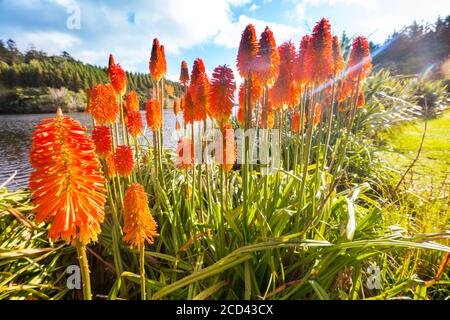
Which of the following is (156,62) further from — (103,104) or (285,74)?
(285,74)

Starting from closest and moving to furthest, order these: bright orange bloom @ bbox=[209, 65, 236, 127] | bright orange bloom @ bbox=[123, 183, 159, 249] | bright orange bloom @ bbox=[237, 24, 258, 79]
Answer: bright orange bloom @ bbox=[123, 183, 159, 249]
bright orange bloom @ bbox=[237, 24, 258, 79]
bright orange bloom @ bbox=[209, 65, 236, 127]

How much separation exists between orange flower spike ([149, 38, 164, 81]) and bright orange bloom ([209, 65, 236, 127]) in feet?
2.18

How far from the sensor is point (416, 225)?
205 cm

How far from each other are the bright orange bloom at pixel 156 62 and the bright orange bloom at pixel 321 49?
41.0 inches

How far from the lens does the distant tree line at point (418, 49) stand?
548 cm

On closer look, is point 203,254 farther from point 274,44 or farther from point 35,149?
point 274,44

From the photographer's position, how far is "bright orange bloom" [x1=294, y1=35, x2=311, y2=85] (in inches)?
49.7

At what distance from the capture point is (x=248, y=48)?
1134 millimetres

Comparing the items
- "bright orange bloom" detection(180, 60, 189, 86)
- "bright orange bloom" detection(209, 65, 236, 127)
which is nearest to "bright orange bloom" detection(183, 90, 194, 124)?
"bright orange bloom" detection(209, 65, 236, 127)

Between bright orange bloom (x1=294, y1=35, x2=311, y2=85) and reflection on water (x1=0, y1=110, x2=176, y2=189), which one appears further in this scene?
reflection on water (x1=0, y1=110, x2=176, y2=189)

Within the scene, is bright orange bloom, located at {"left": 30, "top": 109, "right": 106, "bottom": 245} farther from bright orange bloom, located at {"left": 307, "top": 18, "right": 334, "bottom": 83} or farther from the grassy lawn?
the grassy lawn

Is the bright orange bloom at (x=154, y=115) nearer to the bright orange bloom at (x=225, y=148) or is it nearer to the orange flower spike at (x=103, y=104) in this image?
the orange flower spike at (x=103, y=104)
